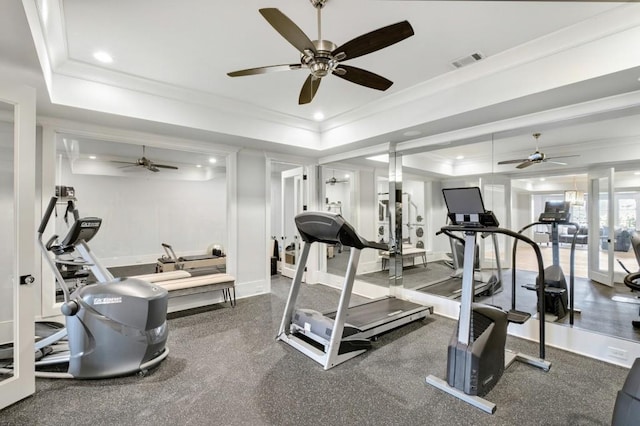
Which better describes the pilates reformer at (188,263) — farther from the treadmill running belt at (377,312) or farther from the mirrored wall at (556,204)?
the mirrored wall at (556,204)

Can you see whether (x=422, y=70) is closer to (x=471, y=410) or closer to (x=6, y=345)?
(x=471, y=410)

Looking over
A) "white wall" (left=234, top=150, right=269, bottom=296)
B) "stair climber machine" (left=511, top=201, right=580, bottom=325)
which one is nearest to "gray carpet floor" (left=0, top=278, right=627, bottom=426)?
"stair climber machine" (left=511, top=201, right=580, bottom=325)

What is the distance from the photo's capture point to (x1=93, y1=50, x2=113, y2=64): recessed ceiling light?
10.3ft

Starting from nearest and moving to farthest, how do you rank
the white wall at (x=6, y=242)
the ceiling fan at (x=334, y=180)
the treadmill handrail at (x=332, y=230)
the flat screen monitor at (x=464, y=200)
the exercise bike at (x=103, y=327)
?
the flat screen monitor at (x=464, y=200)
the exercise bike at (x=103, y=327)
the white wall at (x=6, y=242)
the treadmill handrail at (x=332, y=230)
the ceiling fan at (x=334, y=180)

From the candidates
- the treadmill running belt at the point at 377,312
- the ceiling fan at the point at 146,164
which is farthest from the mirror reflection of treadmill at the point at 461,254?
the ceiling fan at the point at 146,164

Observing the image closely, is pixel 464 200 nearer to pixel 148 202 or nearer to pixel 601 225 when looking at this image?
pixel 601 225

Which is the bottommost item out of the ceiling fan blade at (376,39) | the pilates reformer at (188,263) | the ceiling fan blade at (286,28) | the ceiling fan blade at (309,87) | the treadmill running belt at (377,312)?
the treadmill running belt at (377,312)

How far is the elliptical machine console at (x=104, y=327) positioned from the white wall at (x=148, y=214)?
3548 mm

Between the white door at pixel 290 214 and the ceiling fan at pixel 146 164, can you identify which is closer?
the ceiling fan at pixel 146 164

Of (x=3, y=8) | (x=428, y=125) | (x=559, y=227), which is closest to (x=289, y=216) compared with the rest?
(x=428, y=125)

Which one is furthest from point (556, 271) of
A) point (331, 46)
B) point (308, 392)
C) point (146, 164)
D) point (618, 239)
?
point (146, 164)

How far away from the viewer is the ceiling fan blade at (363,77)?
2.50 m

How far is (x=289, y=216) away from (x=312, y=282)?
1653mm

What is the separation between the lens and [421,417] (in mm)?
2342
